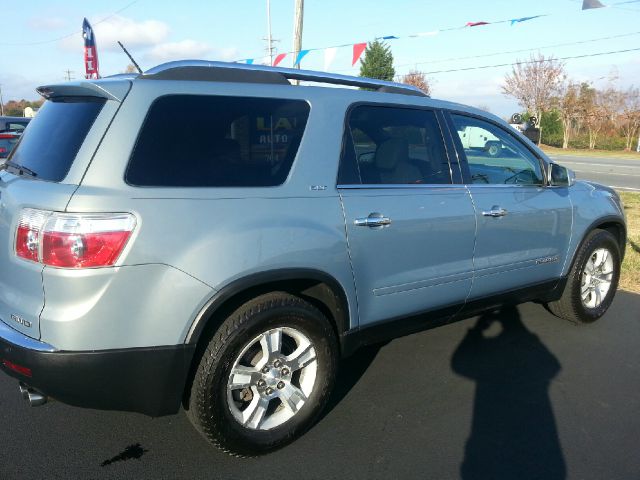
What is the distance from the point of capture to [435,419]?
317 centimetres

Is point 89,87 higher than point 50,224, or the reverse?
point 89,87

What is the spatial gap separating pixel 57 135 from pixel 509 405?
2.92 meters

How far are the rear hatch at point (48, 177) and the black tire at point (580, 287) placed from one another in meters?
3.71

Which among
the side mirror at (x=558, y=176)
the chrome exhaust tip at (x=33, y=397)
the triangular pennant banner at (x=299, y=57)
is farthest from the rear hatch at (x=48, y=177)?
the triangular pennant banner at (x=299, y=57)

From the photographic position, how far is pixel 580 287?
4.58 meters

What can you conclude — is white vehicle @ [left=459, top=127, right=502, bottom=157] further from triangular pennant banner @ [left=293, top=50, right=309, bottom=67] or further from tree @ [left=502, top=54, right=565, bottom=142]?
tree @ [left=502, top=54, right=565, bottom=142]

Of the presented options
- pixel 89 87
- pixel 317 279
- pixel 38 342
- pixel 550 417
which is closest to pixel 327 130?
pixel 317 279

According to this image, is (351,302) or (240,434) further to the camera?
(351,302)

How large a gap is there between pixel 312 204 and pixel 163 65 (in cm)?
100

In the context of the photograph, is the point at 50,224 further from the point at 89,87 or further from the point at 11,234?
the point at 89,87

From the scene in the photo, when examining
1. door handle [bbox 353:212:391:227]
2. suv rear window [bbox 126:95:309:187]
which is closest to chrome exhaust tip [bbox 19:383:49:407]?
suv rear window [bbox 126:95:309:187]

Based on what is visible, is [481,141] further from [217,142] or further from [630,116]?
[630,116]

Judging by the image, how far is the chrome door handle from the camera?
361 centimetres

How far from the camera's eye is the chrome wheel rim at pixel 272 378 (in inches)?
106
